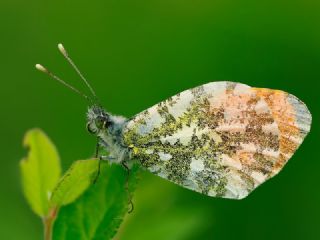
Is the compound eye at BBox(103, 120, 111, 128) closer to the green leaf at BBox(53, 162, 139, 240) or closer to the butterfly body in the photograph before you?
the butterfly body

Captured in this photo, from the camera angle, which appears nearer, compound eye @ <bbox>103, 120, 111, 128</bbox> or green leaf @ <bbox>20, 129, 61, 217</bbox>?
green leaf @ <bbox>20, 129, 61, 217</bbox>

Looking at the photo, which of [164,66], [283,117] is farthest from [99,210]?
[164,66]

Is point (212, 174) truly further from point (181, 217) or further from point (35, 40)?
point (35, 40)

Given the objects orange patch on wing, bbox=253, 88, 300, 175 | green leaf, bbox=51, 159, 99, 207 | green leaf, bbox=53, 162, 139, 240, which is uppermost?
green leaf, bbox=51, 159, 99, 207

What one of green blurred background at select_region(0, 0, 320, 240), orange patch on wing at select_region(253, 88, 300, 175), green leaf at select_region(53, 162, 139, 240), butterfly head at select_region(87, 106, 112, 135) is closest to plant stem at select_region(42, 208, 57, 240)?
green leaf at select_region(53, 162, 139, 240)

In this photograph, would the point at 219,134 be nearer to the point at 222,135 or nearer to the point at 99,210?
the point at 222,135

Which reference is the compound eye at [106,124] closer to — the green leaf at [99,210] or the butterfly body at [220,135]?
the butterfly body at [220,135]

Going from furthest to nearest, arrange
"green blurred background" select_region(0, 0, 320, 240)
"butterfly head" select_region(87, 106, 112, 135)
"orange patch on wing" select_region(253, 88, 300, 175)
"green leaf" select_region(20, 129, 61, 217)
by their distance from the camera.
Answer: "green blurred background" select_region(0, 0, 320, 240), "orange patch on wing" select_region(253, 88, 300, 175), "butterfly head" select_region(87, 106, 112, 135), "green leaf" select_region(20, 129, 61, 217)
